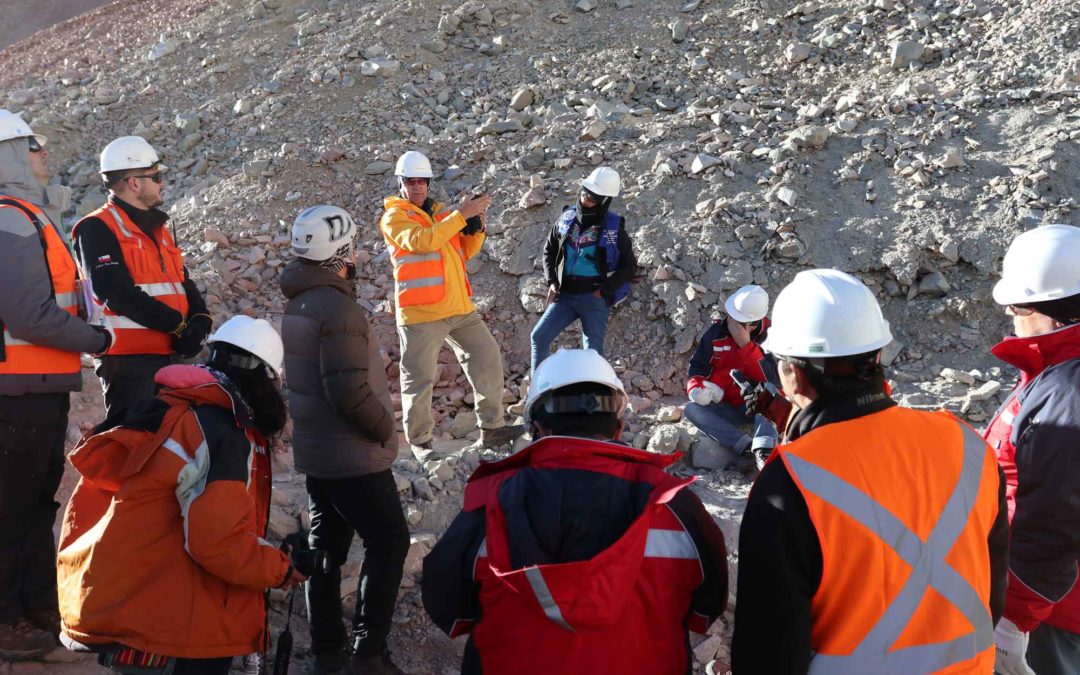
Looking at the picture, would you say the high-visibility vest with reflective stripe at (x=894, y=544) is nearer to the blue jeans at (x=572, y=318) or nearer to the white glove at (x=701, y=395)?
the white glove at (x=701, y=395)

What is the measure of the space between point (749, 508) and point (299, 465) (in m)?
2.07

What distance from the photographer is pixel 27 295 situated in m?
3.34

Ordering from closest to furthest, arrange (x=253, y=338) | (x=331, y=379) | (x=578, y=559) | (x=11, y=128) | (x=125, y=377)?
(x=578, y=559), (x=253, y=338), (x=331, y=379), (x=11, y=128), (x=125, y=377)

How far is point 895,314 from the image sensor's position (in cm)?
686

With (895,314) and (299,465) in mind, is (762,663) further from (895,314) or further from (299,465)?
(895,314)

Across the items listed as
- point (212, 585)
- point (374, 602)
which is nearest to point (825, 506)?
point (212, 585)

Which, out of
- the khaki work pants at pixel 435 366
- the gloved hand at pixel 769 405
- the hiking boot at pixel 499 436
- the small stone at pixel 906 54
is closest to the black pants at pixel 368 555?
the gloved hand at pixel 769 405

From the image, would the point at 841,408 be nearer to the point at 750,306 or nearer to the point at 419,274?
the point at 750,306

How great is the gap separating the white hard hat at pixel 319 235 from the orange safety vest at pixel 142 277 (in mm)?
1056

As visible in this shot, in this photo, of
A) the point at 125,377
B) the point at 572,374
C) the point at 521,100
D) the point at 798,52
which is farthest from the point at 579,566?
the point at 798,52

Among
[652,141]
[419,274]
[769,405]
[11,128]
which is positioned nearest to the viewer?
[769,405]

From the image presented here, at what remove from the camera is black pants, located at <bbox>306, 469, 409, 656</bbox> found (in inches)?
135

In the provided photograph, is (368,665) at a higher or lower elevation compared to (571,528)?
lower

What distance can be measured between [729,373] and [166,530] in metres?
3.75
